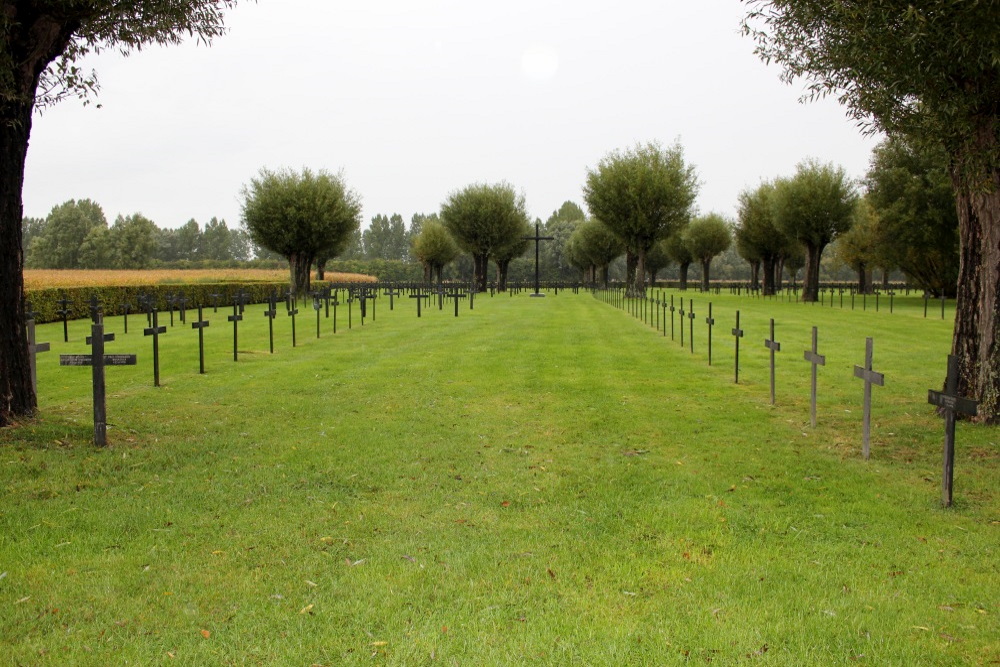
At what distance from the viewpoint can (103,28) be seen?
10.5 m

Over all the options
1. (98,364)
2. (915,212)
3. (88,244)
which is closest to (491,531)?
(98,364)

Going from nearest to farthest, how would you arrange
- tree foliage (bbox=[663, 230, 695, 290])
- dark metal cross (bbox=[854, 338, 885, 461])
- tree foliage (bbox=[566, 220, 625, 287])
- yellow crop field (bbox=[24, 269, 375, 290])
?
1. dark metal cross (bbox=[854, 338, 885, 461])
2. yellow crop field (bbox=[24, 269, 375, 290])
3. tree foliage (bbox=[663, 230, 695, 290])
4. tree foliage (bbox=[566, 220, 625, 287])

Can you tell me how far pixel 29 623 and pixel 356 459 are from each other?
14.0 feet

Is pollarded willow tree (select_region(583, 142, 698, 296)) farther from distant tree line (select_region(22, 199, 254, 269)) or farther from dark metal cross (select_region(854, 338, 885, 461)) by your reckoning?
distant tree line (select_region(22, 199, 254, 269))

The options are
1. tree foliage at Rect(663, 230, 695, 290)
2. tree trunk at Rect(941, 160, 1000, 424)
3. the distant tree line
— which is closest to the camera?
tree trunk at Rect(941, 160, 1000, 424)

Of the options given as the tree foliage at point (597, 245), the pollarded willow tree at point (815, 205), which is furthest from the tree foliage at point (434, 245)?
the pollarded willow tree at point (815, 205)

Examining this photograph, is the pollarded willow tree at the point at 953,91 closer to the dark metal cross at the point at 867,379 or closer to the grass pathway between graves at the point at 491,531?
the grass pathway between graves at the point at 491,531

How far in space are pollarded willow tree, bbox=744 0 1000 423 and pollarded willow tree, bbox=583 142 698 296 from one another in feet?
141

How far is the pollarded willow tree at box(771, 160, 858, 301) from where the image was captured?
5044cm

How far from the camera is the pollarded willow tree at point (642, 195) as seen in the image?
5462 centimetres

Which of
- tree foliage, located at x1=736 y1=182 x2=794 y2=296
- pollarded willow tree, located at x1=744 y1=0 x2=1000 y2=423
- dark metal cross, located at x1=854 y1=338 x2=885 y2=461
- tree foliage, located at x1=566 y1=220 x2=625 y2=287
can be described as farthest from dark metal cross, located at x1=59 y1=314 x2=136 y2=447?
tree foliage, located at x1=566 y1=220 x2=625 y2=287

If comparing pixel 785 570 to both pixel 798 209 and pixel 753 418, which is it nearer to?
pixel 753 418

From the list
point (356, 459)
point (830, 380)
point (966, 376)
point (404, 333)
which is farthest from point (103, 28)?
point (404, 333)

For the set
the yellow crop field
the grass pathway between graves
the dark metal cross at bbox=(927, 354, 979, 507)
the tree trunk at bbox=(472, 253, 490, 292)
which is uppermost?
the tree trunk at bbox=(472, 253, 490, 292)
